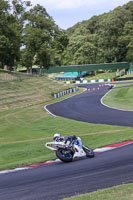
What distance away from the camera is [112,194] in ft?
31.9

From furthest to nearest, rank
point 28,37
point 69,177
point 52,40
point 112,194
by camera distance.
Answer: point 52,40 < point 28,37 < point 69,177 < point 112,194

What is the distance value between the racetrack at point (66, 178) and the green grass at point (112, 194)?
644mm

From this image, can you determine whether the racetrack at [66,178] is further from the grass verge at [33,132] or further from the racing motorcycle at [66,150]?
the grass verge at [33,132]

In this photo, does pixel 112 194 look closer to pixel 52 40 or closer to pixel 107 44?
pixel 52 40

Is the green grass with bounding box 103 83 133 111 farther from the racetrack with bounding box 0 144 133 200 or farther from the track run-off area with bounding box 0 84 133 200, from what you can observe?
the racetrack with bounding box 0 144 133 200

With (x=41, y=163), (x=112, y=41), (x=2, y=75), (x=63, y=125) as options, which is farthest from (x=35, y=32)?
(x=41, y=163)

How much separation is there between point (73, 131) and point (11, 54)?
5594 centimetres

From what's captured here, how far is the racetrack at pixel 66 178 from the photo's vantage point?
10598 millimetres

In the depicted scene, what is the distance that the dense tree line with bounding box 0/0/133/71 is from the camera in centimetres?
7825

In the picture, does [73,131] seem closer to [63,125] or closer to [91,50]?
[63,125]

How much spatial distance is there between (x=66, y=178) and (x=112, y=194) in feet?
9.35

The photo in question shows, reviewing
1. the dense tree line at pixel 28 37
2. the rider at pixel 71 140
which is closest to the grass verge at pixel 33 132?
the rider at pixel 71 140

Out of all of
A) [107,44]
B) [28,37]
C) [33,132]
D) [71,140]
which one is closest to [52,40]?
[28,37]

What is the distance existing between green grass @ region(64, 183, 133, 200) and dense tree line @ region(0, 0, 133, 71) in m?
64.5
